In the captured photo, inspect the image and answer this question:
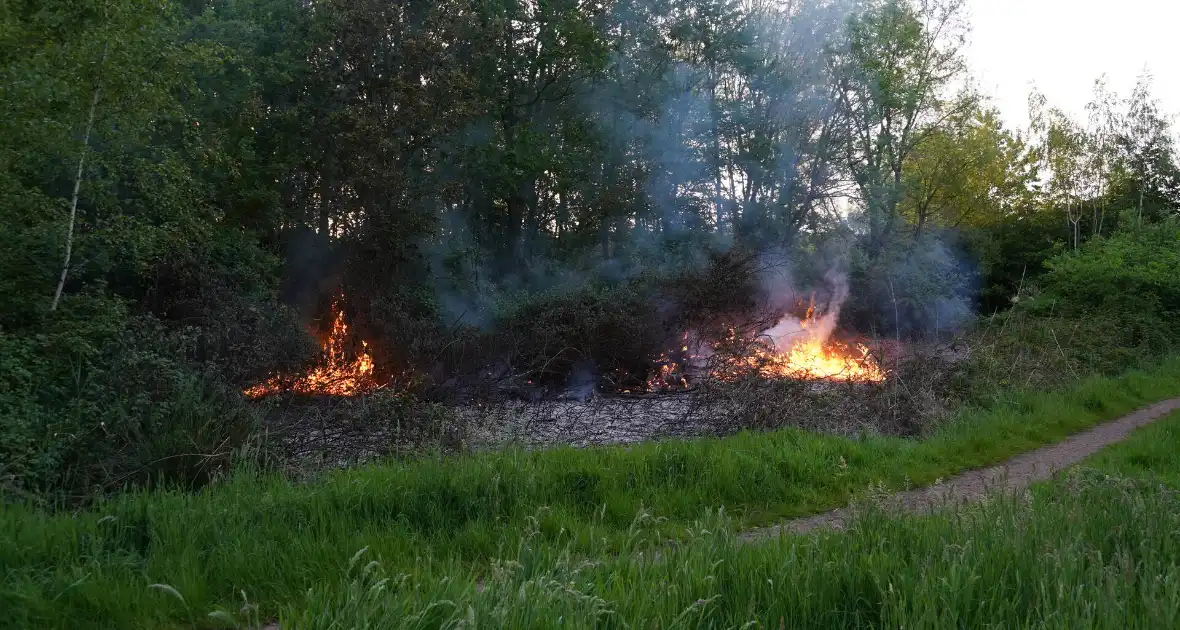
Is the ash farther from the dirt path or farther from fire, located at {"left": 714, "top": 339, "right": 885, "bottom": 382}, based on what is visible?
the dirt path

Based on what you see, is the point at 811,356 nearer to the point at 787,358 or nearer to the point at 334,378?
the point at 787,358

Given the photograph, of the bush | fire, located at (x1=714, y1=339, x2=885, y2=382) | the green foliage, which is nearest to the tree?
the green foliage

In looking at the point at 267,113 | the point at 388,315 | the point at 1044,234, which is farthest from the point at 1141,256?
the point at 267,113

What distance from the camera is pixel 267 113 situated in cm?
1816

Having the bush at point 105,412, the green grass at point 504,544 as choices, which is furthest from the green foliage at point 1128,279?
→ the bush at point 105,412

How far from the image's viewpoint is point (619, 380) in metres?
14.8

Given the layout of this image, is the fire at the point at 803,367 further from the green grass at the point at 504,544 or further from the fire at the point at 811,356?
the green grass at the point at 504,544

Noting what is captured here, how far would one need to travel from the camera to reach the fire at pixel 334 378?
10945 millimetres

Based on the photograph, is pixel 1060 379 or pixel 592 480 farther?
pixel 1060 379

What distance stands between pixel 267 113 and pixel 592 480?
14.7 m

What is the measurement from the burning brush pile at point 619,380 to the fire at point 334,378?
24 mm

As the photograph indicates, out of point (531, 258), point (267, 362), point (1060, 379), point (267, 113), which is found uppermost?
point (267, 113)

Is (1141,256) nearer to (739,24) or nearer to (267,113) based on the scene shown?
(739,24)

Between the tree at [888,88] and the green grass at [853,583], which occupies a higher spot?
the tree at [888,88]
